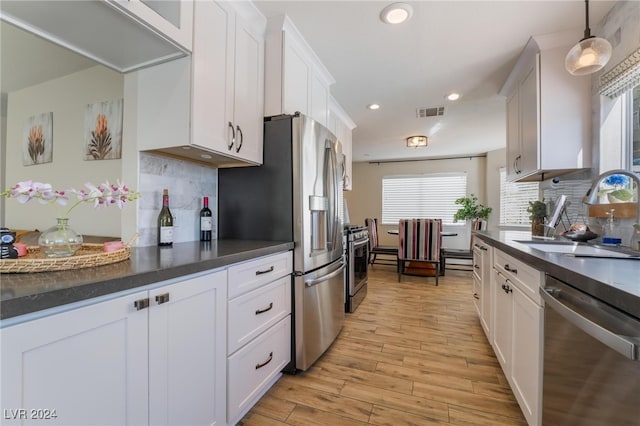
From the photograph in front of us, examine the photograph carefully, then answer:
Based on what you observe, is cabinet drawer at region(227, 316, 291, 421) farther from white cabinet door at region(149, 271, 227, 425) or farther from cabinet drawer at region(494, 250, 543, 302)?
cabinet drawer at region(494, 250, 543, 302)

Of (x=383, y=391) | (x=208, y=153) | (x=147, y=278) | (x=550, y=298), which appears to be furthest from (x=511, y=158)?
(x=147, y=278)

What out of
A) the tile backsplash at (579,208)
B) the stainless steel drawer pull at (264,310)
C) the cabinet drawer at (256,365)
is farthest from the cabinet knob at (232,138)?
the tile backsplash at (579,208)

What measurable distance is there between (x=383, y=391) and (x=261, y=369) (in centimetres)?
76

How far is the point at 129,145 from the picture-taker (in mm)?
1571

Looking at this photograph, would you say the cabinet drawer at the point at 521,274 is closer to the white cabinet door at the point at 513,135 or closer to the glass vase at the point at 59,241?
the white cabinet door at the point at 513,135

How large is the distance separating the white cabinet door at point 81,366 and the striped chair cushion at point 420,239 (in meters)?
4.08

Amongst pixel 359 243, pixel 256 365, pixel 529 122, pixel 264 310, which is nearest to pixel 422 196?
pixel 359 243

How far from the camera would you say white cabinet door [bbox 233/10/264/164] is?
1.73 m

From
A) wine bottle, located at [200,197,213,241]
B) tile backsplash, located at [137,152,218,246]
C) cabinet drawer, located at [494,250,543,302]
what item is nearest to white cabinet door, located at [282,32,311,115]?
tile backsplash, located at [137,152,218,246]

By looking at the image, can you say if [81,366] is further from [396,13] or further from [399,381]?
[396,13]

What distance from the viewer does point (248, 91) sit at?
1.83 meters

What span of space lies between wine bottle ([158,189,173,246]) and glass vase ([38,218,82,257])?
528mm

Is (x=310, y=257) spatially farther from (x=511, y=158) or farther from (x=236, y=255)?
(x=511, y=158)

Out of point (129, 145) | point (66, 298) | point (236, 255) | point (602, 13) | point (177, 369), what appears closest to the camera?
point (66, 298)
